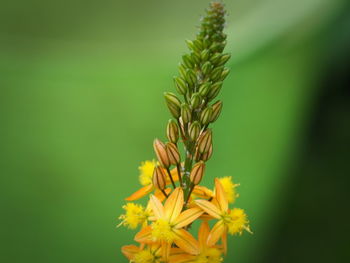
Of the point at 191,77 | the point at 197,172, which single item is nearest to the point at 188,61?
the point at 191,77

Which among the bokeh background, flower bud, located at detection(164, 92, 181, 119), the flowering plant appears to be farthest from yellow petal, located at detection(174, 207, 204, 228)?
the bokeh background

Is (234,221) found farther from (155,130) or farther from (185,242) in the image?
(155,130)

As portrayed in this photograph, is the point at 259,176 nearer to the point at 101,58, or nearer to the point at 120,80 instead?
the point at 120,80

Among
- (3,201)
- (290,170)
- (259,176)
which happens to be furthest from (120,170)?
(290,170)

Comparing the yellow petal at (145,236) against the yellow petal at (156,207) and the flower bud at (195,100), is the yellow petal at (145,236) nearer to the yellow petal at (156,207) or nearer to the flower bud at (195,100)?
the yellow petal at (156,207)

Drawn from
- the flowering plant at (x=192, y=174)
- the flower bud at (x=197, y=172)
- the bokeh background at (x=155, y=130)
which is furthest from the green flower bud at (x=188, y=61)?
the bokeh background at (x=155, y=130)
